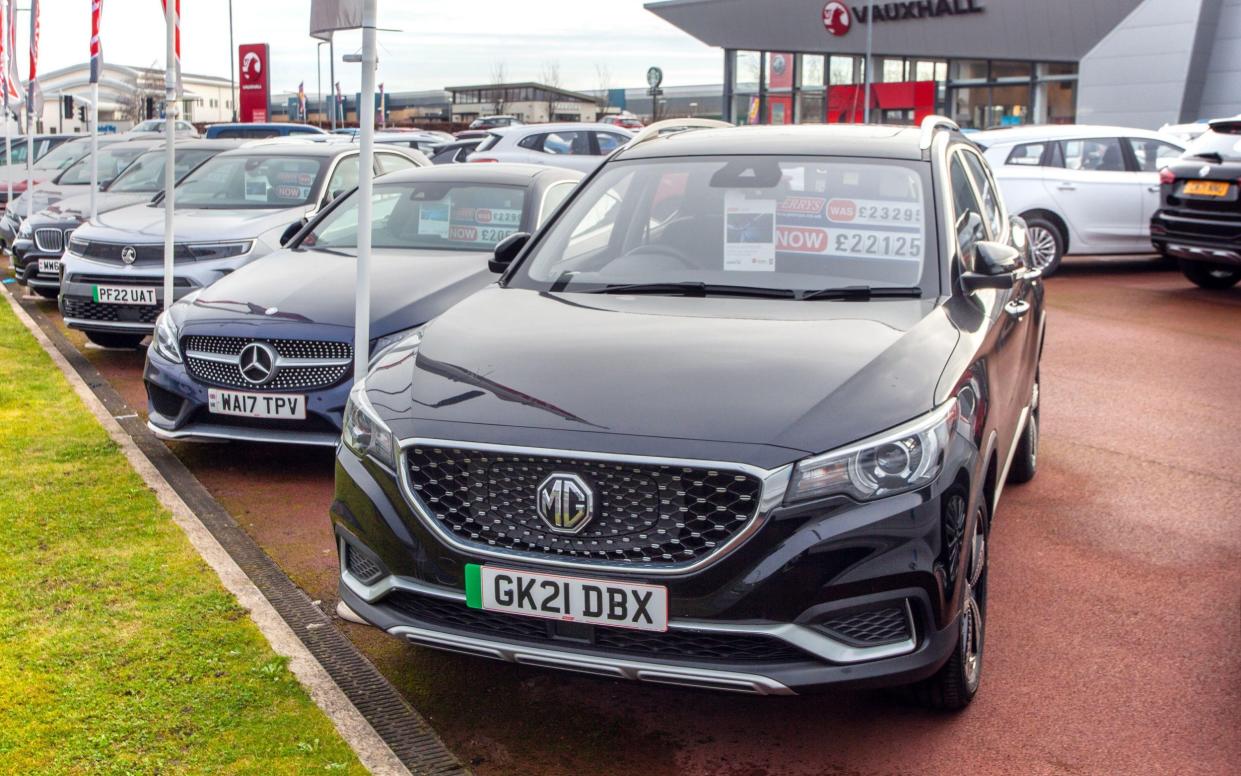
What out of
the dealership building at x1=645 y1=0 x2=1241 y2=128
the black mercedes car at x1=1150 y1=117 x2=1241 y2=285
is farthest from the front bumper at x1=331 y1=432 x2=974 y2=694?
the dealership building at x1=645 y1=0 x2=1241 y2=128

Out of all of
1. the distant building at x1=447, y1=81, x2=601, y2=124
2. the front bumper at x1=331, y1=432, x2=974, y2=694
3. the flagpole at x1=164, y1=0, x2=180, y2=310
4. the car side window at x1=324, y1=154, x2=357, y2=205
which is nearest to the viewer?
the front bumper at x1=331, y1=432, x2=974, y2=694

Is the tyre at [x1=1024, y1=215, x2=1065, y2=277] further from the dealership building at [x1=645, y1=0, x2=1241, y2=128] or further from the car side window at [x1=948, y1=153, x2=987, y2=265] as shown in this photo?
the dealership building at [x1=645, y1=0, x2=1241, y2=128]

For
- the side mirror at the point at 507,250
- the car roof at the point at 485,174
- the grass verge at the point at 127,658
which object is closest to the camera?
the grass verge at the point at 127,658

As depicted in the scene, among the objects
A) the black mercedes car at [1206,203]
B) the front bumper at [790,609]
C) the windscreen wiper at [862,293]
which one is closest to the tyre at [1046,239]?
the black mercedes car at [1206,203]

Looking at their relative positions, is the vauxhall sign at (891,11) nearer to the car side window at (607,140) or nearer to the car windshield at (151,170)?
the car side window at (607,140)

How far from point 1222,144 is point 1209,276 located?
205cm

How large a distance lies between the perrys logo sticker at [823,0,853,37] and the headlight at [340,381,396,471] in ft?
147

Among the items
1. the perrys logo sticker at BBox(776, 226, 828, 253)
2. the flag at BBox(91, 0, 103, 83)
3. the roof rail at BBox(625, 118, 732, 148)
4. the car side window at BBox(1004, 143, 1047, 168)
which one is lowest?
the perrys logo sticker at BBox(776, 226, 828, 253)

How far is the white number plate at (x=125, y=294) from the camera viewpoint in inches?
376

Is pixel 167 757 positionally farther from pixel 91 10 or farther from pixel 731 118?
pixel 731 118

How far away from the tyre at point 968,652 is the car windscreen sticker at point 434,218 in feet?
15.6

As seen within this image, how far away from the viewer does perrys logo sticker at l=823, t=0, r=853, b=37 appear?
1815 inches

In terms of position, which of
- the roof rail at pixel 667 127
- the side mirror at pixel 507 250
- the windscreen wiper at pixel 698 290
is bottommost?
the windscreen wiper at pixel 698 290

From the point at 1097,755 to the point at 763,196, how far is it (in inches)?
87.9
